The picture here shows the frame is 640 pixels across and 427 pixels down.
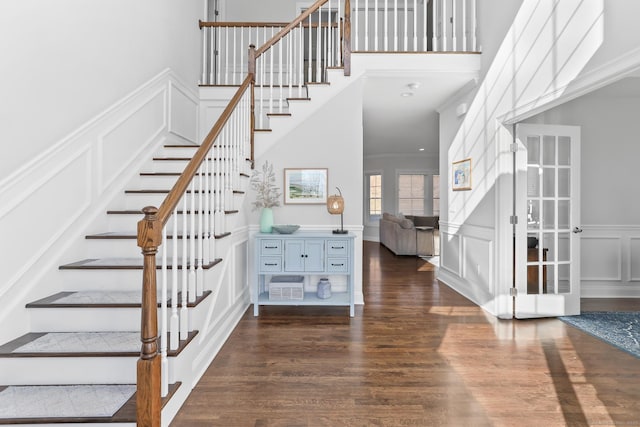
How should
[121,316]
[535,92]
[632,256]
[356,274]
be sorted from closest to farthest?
1. [121,316]
2. [535,92]
3. [356,274]
4. [632,256]

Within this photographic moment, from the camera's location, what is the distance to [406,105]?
4742 millimetres

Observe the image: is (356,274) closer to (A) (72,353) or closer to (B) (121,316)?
(B) (121,316)

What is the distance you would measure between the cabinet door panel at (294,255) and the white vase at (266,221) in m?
0.32

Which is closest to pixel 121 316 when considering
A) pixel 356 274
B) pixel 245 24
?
pixel 356 274

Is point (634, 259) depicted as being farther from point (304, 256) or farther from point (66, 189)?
point (66, 189)

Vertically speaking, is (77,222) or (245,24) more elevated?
(245,24)

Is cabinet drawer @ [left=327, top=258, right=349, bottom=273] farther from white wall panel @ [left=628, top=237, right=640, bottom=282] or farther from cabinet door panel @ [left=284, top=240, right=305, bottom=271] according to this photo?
white wall panel @ [left=628, top=237, right=640, bottom=282]

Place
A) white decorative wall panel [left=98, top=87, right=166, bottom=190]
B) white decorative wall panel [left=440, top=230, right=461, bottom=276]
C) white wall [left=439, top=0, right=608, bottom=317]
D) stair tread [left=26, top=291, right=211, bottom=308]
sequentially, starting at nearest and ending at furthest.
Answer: stair tread [left=26, top=291, right=211, bottom=308] < white wall [left=439, top=0, right=608, bottom=317] < white decorative wall panel [left=98, top=87, right=166, bottom=190] < white decorative wall panel [left=440, top=230, right=461, bottom=276]

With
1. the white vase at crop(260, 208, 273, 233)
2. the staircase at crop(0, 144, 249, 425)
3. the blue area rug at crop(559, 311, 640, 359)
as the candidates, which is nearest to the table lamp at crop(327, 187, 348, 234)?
the white vase at crop(260, 208, 273, 233)

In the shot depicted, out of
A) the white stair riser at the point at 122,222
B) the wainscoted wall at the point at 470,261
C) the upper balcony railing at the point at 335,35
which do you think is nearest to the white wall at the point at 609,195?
the wainscoted wall at the point at 470,261

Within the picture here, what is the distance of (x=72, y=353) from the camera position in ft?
5.50

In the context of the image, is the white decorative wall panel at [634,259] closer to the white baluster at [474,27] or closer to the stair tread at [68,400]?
the white baluster at [474,27]

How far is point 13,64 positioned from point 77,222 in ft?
3.51

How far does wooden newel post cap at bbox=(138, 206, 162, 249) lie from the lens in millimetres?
→ 1467
